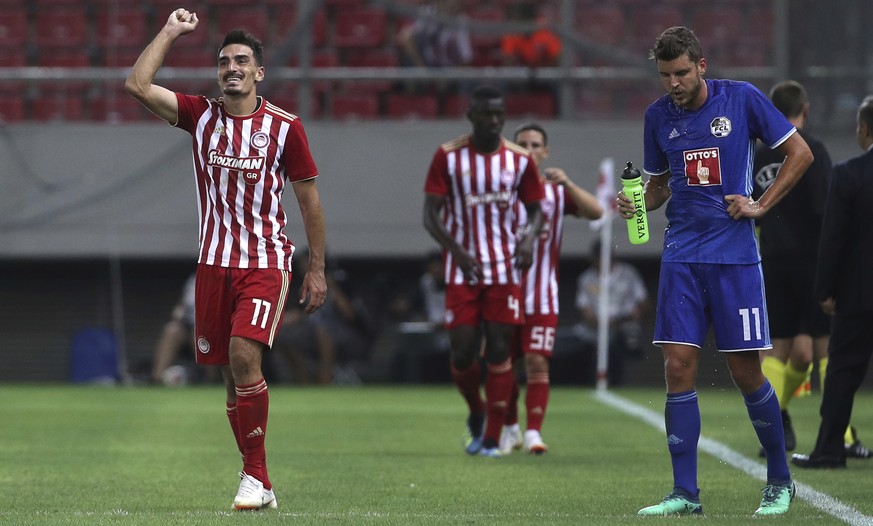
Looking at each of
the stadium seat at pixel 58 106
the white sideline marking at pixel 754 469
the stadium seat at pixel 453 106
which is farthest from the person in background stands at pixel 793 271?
the stadium seat at pixel 58 106

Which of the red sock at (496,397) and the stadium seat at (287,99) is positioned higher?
the stadium seat at (287,99)

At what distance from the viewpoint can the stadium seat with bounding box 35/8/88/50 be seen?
21000 millimetres

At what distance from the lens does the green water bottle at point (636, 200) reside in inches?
249

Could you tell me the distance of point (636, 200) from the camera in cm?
636

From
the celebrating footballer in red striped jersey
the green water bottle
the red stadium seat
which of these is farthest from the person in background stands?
the red stadium seat

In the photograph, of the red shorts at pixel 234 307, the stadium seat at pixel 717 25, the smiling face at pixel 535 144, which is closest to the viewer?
the red shorts at pixel 234 307

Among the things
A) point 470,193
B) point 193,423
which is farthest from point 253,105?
point 193,423

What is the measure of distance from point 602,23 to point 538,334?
10.7m

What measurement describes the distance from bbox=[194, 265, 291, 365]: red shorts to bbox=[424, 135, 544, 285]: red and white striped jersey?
3070mm

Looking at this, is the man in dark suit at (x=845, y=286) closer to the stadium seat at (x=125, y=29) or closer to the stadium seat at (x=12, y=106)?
the stadium seat at (x=125, y=29)

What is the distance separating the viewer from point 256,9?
20.9 m

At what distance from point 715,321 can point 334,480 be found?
2.48m

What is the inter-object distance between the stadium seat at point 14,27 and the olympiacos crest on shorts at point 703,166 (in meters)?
16.4

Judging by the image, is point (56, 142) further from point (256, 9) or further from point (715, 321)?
point (715, 321)
